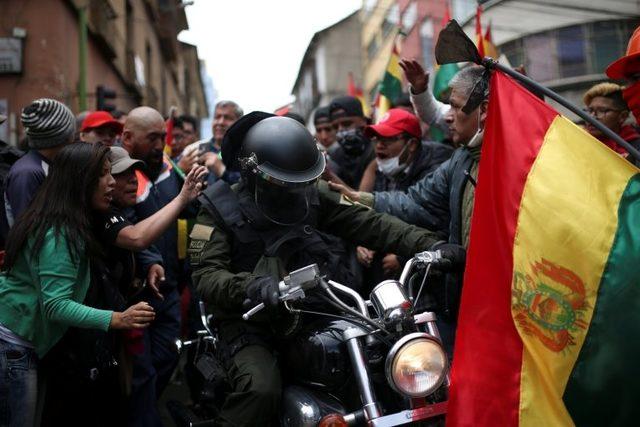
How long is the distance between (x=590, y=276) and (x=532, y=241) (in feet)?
0.82

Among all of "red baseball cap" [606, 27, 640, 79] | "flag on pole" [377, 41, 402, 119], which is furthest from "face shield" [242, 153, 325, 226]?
"flag on pole" [377, 41, 402, 119]

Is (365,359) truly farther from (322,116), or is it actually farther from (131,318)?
(322,116)

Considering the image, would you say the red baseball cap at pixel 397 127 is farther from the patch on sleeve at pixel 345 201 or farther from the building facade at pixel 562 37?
the building facade at pixel 562 37

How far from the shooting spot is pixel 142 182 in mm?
5055

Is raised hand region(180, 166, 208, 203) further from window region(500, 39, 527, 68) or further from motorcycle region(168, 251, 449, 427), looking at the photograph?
window region(500, 39, 527, 68)

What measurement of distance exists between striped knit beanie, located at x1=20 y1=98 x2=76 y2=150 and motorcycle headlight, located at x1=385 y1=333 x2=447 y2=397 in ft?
9.18

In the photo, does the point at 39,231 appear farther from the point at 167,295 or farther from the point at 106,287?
the point at 167,295

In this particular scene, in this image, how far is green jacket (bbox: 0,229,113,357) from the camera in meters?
3.47

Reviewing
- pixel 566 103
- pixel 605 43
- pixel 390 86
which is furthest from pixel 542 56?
pixel 566 103

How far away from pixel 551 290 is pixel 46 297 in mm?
2264

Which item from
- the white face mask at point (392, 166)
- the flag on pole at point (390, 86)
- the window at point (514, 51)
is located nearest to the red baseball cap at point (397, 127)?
the white face mask at point (392, 166)

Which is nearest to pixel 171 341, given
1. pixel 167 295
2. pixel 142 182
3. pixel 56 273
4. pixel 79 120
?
pixel 167 295

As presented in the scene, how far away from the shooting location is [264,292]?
2.91 m

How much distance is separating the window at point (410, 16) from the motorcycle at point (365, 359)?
1076 inches
